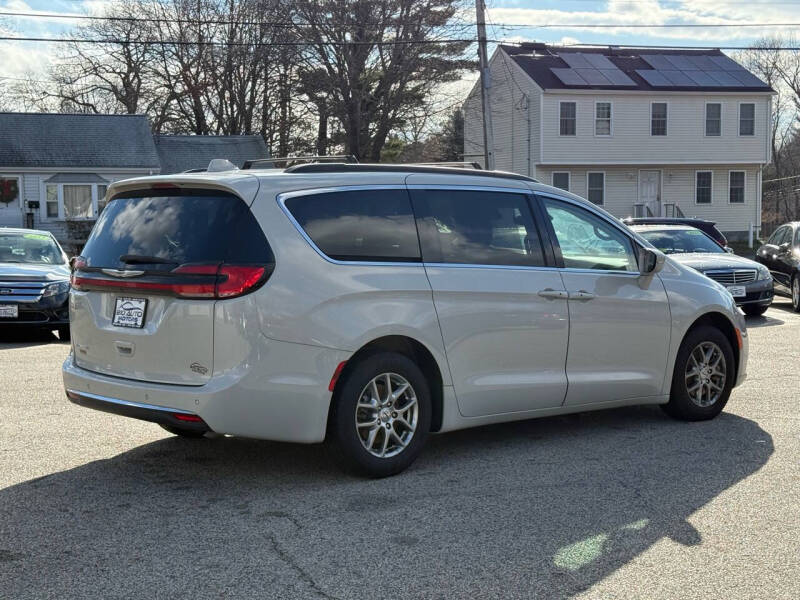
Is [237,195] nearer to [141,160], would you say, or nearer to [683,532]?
[683,532]

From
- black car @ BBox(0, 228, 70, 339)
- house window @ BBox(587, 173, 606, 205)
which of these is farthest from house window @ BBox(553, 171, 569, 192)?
black car @ BBox(0, 228, 70, 339)

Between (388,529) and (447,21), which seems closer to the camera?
(388,529)

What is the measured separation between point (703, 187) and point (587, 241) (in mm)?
38593

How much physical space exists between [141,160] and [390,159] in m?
12.5

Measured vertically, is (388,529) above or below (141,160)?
below

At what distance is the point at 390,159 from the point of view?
157 ft

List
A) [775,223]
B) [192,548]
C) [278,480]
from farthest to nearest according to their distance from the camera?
[775,223]
[278,480]
[192,548]

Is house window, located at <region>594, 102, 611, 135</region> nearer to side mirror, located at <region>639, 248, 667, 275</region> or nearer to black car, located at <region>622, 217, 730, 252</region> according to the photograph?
black car, located at <region>622, 217, 730, 252</region>

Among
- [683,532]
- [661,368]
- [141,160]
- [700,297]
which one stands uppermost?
[141,160]

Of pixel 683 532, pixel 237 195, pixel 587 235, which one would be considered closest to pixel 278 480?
pixel 237 195

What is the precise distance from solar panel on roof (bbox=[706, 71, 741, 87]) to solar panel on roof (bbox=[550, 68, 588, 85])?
6057 millimetres

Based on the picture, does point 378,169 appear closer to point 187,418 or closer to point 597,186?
point 187,418

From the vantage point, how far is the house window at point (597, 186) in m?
42.2

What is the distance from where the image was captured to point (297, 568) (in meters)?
4.34
